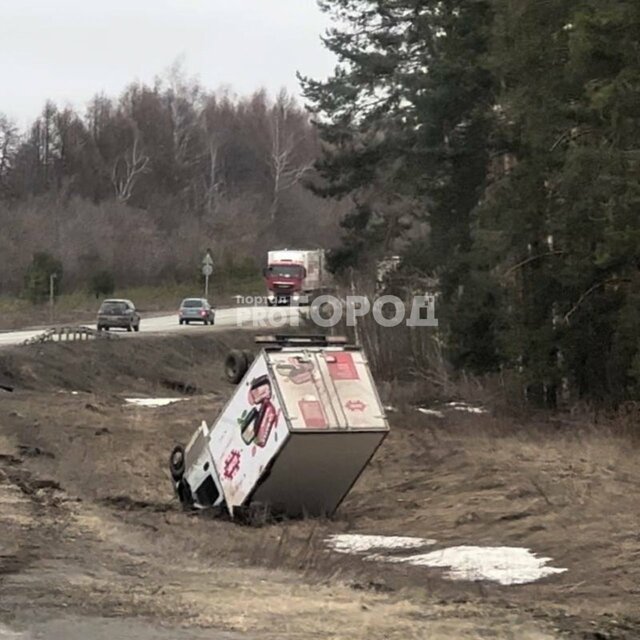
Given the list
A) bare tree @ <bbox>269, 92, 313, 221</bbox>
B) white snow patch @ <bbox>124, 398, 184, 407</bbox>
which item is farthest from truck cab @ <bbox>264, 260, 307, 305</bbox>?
bare tree @ <bbox>269, 92, 313, 221</bbox>

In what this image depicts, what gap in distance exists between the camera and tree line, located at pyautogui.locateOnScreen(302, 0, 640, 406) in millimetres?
22078

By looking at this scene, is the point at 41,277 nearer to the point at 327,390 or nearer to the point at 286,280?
the point at 286,280

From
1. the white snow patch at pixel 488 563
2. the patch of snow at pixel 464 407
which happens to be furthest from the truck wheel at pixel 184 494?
the patch of snow at pixel 464 407

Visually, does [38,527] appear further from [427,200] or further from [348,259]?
[348,259]

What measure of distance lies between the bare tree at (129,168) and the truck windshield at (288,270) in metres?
45.7

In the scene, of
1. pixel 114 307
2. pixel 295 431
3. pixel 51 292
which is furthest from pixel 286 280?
pixel 295 431

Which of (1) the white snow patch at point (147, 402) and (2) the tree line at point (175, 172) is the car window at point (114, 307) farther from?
(2) the tree line at point (175, 172)

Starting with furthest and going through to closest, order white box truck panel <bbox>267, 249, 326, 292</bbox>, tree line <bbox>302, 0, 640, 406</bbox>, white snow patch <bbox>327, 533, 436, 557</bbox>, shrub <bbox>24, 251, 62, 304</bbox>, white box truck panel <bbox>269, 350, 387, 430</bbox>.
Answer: shrub <bbox>24, 251, 62, 304</bbox>, white box truck panel <bbox>267, 249, 326, 292</bbox>, tree line <bbox>302, 0, 640, 406</bbox>, white box truck panel <bbox>269, 350, 387, 430</bbox>, white snow patch <bbox>327, 533, 436, 557</bbox>

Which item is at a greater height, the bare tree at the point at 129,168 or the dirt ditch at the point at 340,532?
the bare tree at the point at 129,168

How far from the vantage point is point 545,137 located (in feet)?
85.2

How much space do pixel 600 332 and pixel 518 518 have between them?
15.0 metres

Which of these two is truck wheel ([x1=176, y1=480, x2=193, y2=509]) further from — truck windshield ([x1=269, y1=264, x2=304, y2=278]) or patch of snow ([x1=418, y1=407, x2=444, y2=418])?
truck windshield ([x1=269, y1=264, x2=304, y2=278])

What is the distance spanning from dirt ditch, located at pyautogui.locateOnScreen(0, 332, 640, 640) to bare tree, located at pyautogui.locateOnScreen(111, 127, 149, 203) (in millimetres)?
91332

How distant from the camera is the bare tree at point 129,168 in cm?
12012
